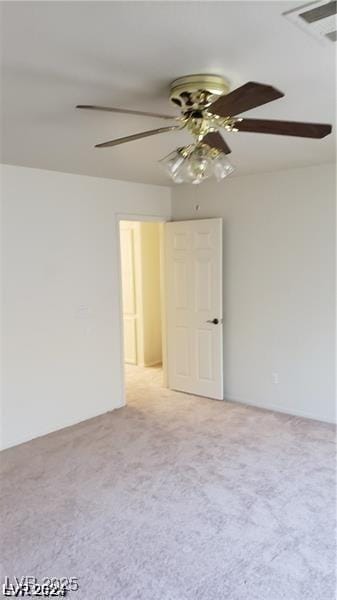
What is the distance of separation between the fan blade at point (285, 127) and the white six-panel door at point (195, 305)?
2.72m

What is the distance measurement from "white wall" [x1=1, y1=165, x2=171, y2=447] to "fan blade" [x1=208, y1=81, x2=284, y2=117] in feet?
8.27

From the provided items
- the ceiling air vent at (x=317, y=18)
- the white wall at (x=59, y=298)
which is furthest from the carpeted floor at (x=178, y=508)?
the ceiling air vent at (x=317, y=18)

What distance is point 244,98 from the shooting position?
1.79m

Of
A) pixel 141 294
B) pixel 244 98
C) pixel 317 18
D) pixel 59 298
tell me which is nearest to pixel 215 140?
pixel 244 98

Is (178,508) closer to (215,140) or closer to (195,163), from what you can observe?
(195,163)

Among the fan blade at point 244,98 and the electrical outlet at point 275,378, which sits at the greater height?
the fan blade at point 244,98

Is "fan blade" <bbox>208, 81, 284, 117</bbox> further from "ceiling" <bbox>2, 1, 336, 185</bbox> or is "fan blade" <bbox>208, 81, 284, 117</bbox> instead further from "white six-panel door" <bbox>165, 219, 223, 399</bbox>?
"white six-panel door" <bbox>165, 219, 223, 399</bbox>

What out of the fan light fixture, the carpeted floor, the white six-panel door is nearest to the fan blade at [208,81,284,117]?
the fan light fixture

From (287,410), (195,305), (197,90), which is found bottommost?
(287,410)

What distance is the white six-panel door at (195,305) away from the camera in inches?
200

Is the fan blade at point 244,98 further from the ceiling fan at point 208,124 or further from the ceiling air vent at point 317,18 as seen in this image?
the ceiling air vent at point 317,18

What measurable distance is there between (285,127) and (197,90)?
44cm

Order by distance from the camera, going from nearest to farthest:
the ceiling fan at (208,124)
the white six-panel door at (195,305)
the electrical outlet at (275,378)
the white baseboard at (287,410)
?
1. the ceiling fan at (208,124)
2. the white baseboard at (287,410)
3. the electrical outlet at (275,378)
4. the white six-panel door at (195,305)

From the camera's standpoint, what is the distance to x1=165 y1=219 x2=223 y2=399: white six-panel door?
5.07 m
